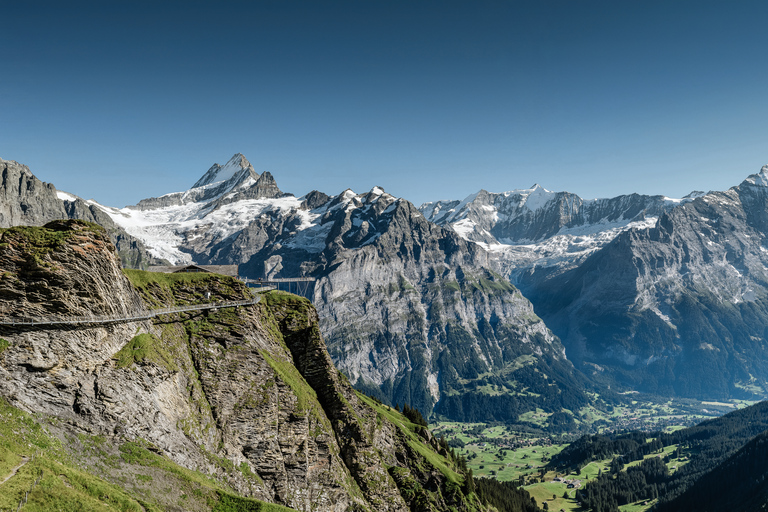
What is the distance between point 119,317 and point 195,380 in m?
12.7

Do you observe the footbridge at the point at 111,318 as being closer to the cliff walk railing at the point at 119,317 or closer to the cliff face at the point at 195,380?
the cliff walk railing at the point at 119,317

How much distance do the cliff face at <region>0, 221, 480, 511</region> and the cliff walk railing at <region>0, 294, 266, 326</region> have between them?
635 millimetres

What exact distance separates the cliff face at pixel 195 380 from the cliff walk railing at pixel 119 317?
63cm

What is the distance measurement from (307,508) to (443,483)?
46.1m

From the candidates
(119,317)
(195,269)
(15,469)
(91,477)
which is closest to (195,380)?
(119,317)

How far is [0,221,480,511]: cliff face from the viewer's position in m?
41.9

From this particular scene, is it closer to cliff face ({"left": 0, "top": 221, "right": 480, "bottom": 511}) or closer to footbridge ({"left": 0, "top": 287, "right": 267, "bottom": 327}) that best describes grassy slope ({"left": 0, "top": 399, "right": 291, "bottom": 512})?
cliff face ({"left": 0, "top": 221, "right": 480, "bottom": 511})

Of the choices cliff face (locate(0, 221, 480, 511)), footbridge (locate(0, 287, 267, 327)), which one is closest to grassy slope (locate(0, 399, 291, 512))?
cliff face (locate(0, 221, 480, 511))

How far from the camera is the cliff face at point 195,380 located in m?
41.9

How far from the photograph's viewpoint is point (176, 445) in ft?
158

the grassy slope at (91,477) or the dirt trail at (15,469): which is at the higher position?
the dirt trail at (15,469)

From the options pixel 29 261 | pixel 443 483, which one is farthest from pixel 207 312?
pixel 443 483

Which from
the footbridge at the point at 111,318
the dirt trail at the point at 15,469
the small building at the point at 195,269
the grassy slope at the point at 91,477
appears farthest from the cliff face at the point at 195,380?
the small building at the point at 195,269

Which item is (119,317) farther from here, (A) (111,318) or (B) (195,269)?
(B) (195,269)
